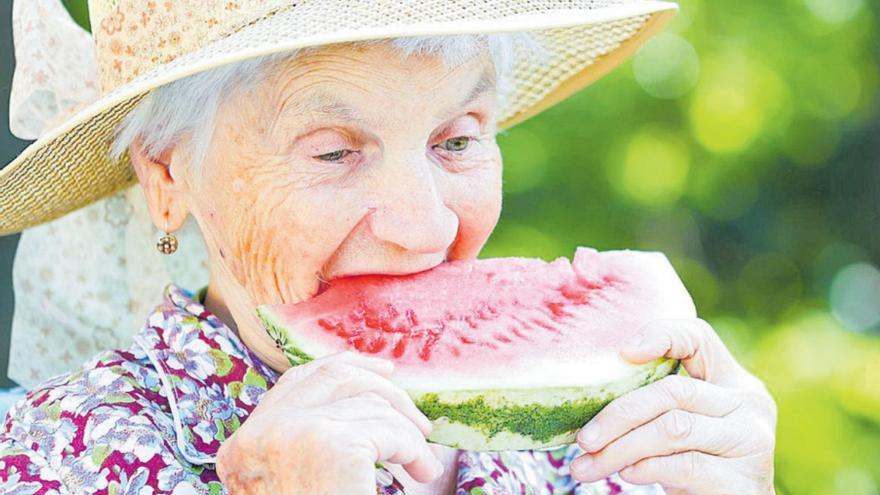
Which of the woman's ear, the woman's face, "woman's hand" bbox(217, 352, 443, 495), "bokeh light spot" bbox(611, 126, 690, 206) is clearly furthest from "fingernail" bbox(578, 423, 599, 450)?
"bokeh light spot" bbox(611, 126, 690, 206)

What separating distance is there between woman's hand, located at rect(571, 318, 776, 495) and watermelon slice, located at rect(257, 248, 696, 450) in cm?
3

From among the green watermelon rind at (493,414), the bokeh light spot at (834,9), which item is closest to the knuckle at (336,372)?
the green watermelon rind at (493,414)

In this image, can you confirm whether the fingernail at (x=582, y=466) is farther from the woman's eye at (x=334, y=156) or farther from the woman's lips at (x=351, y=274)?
the woman's eye at (x=334, y=156)

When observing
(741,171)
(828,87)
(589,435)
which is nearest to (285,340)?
(589,435)

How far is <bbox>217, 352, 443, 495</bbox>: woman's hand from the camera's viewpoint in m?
1.74

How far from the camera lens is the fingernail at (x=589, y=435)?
1.96 meters

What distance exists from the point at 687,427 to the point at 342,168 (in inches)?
29.6

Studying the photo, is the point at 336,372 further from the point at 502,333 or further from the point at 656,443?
the point at 656,443

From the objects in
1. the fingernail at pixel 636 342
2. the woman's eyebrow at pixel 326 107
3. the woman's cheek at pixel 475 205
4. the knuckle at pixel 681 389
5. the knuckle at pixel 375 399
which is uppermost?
the woman's eyebrow at pixel 326 107

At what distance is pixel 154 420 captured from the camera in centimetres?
219

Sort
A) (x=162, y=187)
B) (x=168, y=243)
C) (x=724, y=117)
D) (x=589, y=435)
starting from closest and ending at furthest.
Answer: (x=589, y=435)
(x=162, y=187)
(x=168, y=243)
(x=724, y=117)

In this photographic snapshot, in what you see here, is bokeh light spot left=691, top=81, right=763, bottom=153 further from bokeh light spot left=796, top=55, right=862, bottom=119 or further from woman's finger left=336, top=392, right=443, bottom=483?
woman's finger left=336, top=392, right=443, bottom=483

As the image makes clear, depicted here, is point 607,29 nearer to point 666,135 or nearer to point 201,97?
point 201,97

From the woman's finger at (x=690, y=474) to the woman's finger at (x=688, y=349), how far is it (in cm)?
16
